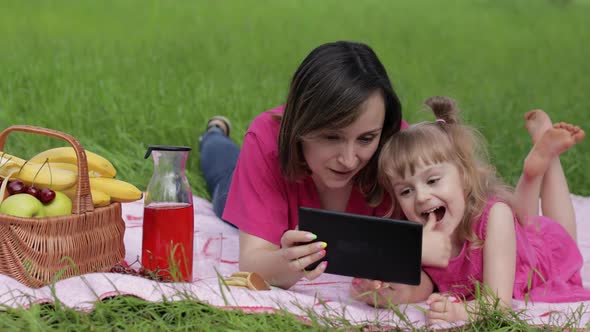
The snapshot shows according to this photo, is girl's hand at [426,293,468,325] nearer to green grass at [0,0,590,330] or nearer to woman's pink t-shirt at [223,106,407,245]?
green grass at [0,0,590,330]

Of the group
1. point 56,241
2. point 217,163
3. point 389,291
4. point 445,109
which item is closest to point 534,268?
point 389,291

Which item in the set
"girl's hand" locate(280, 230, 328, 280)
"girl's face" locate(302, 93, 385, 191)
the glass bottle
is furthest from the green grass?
"girl's face" locate(302, 93, 385, 191)

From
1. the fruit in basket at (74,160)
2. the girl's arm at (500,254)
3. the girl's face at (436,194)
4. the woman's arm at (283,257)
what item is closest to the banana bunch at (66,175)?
the fruit in basket at (74,160)

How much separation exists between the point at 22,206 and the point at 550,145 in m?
2.10

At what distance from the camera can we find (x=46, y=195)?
2521 mm

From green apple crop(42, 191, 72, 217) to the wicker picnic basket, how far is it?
0.10ft

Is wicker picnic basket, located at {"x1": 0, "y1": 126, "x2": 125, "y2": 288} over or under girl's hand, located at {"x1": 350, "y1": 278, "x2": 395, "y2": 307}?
over

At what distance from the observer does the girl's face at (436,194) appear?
2578 millimetres

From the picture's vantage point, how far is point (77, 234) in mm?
2547

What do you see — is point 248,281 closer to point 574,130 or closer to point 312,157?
point 312,157

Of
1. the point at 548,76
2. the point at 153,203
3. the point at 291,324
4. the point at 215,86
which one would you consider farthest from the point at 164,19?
the point at 291,324

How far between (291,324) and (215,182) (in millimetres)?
2000

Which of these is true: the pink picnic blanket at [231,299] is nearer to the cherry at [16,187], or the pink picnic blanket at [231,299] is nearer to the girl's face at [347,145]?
the cherry at [16,187]

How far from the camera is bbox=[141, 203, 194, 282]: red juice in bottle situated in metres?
2.60
